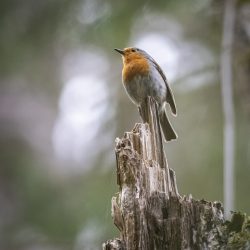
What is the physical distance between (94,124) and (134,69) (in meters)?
2.77

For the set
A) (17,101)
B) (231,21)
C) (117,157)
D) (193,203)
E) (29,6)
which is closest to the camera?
(193,203)

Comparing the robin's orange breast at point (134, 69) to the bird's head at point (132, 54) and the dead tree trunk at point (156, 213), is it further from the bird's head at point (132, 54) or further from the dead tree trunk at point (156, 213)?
the dead tree trunk at point (156, 213)

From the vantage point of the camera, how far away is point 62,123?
358 inches

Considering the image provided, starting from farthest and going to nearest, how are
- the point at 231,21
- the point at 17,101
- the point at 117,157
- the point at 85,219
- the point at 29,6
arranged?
the point at 17,101 → the point at 29,6 → the point at 85,219 → the point at 231,21 → the point at 117,157

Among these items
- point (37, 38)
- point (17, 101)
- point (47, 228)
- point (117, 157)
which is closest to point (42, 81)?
point (17, 101)

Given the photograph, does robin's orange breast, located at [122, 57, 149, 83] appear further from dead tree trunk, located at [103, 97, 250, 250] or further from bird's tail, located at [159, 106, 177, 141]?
dead tree trunk, located at [103, 97, 250, 250]

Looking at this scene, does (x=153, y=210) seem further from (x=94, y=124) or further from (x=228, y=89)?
(x=94, y=124)

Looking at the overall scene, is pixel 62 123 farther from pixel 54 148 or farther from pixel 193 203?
pixel 193 203

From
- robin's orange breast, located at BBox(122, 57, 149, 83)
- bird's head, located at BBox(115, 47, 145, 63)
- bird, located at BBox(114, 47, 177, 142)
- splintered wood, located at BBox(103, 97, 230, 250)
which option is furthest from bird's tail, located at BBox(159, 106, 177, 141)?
splintered wood, located at BBox(103, 97, 230, 250)

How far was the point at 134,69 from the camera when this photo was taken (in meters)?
5.36

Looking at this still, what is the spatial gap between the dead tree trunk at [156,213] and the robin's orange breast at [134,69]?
184cm

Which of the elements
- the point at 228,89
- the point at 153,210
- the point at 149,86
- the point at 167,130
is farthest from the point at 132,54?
the point at 153,210

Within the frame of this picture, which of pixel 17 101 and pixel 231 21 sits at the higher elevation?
pixel 17 101

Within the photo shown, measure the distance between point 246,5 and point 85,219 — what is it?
3019 mm
